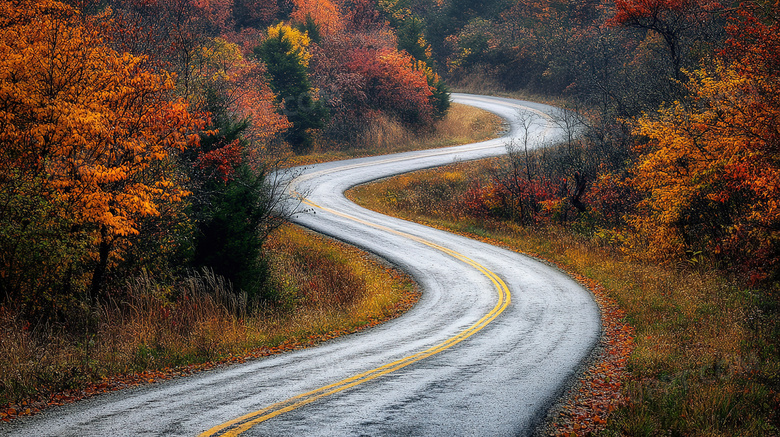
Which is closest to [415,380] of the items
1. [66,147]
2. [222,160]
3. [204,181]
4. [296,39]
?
[66,147]

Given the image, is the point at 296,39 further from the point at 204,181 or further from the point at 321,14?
the point at 204,181

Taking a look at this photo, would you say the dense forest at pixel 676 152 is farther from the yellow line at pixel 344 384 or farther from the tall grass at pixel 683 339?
the yellow line at pixel 344 384

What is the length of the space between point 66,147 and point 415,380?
301 inches

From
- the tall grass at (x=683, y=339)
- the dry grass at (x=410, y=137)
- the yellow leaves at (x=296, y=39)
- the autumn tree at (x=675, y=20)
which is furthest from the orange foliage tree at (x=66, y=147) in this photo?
the yellow leaves at (x=296, y=39)

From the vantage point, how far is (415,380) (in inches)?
349

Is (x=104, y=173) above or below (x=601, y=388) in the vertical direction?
above

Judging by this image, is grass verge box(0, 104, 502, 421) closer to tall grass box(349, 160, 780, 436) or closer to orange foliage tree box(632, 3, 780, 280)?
tall grass box(349, 160, 780, 436)

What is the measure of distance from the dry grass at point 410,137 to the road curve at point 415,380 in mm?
17842

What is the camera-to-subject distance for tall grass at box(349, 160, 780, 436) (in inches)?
295

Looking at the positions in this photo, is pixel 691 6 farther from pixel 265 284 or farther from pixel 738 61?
pixel 265 284

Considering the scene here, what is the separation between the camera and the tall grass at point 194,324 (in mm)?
8578

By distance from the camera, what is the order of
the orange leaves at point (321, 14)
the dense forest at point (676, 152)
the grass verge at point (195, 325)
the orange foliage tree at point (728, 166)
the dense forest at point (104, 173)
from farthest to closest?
the orange leaves at point (321, 14)
the dense forest at point (676, 152)
the orange foliage tree at point (728, 166)
the dense forest at point (104, 173)
the grass verge at point (195, 325)

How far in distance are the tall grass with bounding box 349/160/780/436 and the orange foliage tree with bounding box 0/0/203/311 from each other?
31.8ft

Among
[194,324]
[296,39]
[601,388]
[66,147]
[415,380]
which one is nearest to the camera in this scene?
[415,380]
